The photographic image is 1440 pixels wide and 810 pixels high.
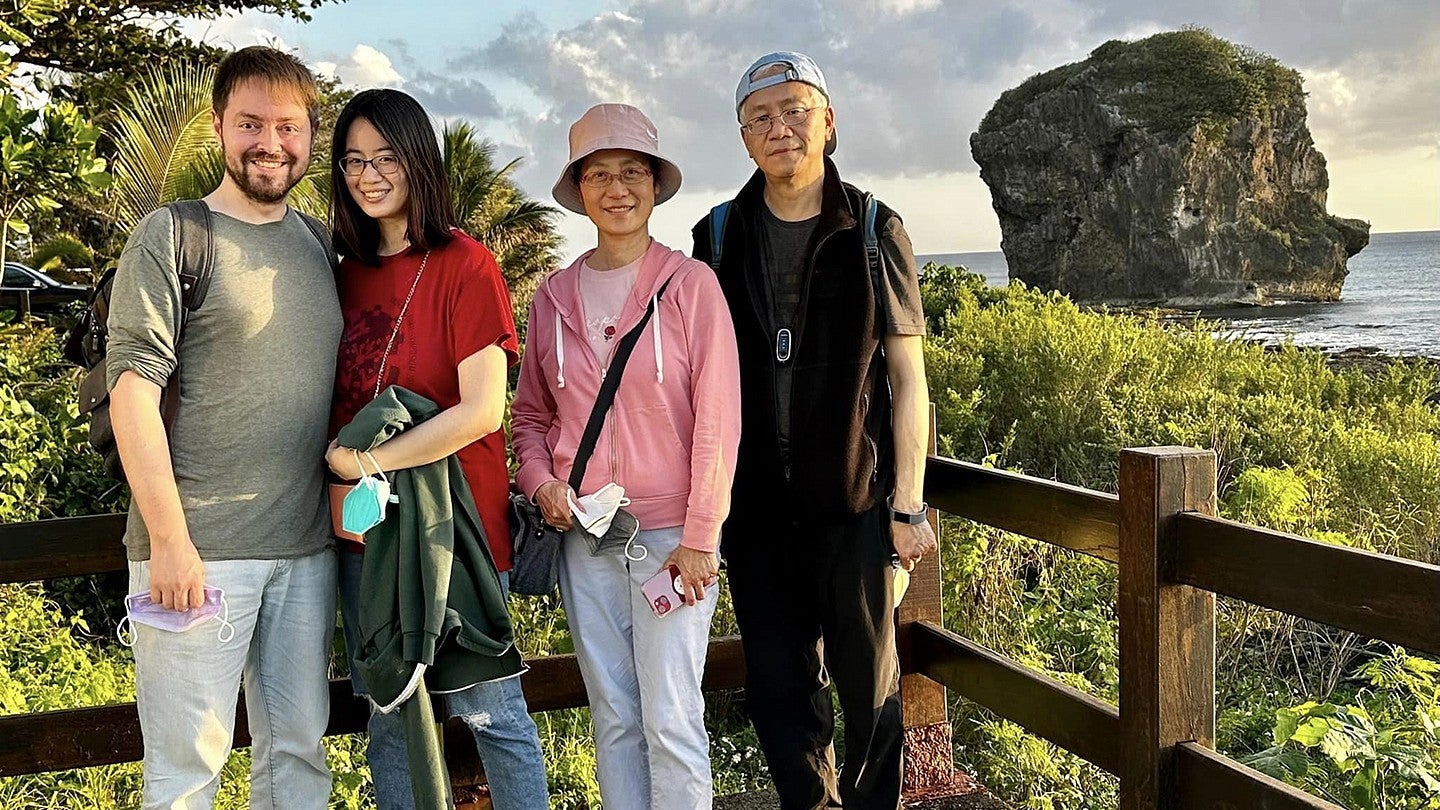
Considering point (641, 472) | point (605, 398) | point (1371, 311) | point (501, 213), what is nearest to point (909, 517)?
point (641, 472)

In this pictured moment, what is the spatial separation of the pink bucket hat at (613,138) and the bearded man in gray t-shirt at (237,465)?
0.60 m

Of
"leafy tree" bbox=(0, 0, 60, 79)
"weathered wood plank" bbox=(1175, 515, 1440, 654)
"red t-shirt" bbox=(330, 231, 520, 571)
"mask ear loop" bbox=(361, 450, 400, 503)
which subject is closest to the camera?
"weathered wood plank" bbox=(1175, 515, 1440, 654)

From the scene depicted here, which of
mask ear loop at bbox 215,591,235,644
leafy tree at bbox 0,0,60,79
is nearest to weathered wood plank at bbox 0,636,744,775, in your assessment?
mask ear loop at bbox 215,591,235,644

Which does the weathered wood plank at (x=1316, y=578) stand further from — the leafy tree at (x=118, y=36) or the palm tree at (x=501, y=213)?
the palm tree at (x=501, y=213)

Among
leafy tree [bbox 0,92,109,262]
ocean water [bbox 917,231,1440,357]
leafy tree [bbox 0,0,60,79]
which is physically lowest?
ocean water [bbox 917,231,1440,357]

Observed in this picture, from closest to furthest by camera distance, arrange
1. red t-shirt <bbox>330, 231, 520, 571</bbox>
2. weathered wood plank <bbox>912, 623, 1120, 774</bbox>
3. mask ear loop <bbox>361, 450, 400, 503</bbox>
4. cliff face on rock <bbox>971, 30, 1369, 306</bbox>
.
Answer: mask ear loop <bbox>361, 450, 400, 503</bbox> < red t-shirt <bbox>330, 231, 520, 571</bbox> < weathered wood plank <bbox>912, 623, 1120, 774</bbox> < cliff face on rock <bbox>971, 30, 1369, 306</bbox>

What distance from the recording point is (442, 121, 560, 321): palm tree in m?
22.8

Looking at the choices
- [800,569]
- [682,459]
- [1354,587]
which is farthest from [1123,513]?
[682,459]

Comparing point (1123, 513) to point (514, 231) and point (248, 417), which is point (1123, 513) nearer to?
point (248, 417)

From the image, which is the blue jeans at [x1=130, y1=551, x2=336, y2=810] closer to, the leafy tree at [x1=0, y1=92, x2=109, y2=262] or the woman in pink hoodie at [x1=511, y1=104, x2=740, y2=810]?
the woman in pink hoodie at [x1=511, y1=104, x2=740, y2=810]

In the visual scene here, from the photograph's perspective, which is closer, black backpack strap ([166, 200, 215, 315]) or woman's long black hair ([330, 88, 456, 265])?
black backpack strap ([166, 200, 215, 315])

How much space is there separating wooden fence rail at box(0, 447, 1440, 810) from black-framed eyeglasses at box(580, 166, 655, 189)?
4.23 ft

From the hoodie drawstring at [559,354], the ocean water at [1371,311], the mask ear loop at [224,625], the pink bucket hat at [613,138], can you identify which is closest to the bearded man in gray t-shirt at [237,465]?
the mask ear loop at [224,625]

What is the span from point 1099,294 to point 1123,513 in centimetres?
7405
